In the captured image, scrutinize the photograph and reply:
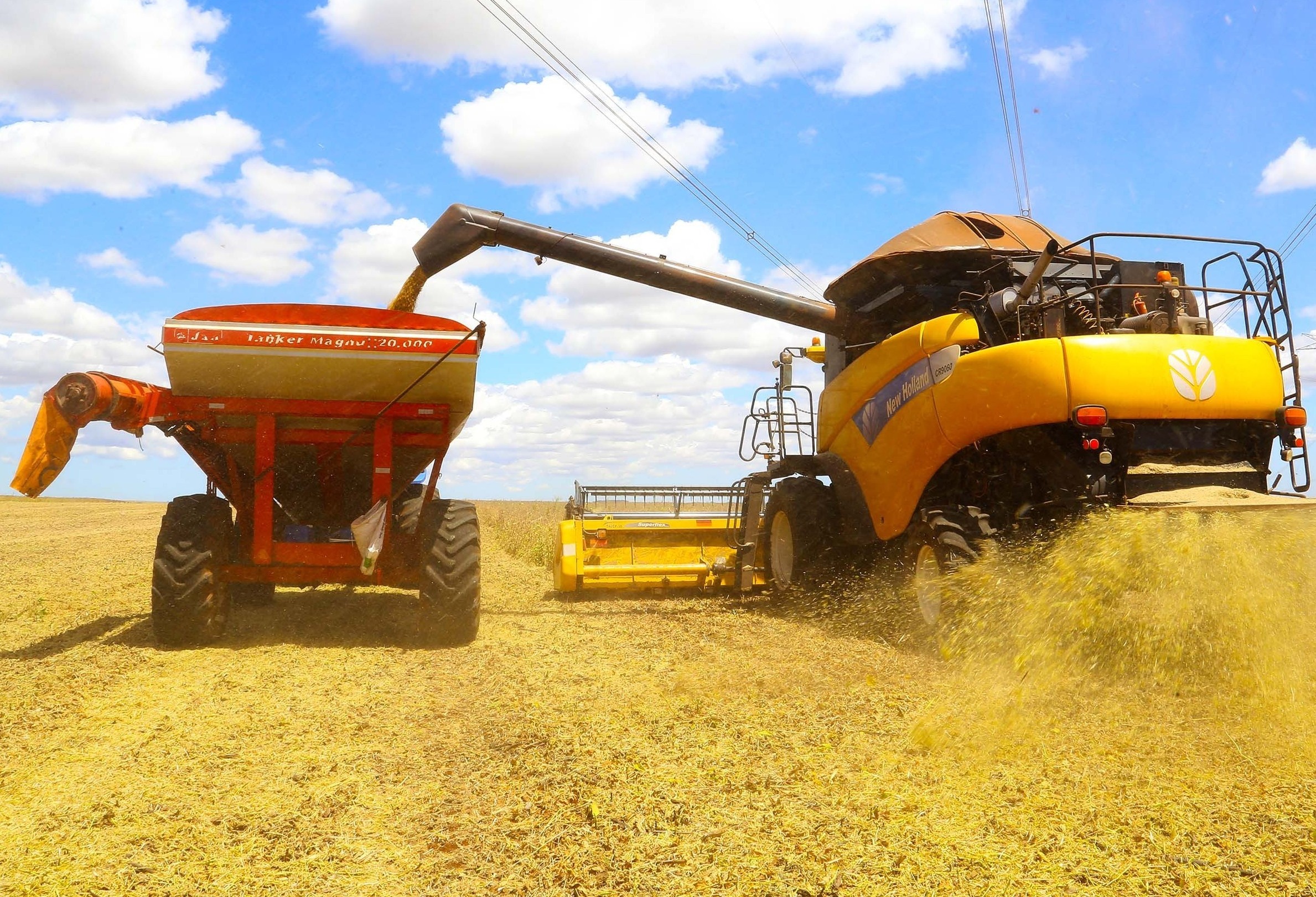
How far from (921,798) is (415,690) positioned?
9.71ft

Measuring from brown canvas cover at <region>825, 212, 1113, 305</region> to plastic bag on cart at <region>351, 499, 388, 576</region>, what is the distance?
415 cm

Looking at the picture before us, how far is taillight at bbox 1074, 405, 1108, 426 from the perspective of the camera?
5.02 m

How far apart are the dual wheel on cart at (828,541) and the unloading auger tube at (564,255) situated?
69.2 inches

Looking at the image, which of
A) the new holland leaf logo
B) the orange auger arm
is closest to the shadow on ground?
the orange auger arm

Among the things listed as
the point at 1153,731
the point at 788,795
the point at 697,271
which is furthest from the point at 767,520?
the point at 788,795

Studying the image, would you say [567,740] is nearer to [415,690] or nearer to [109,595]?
[415,690]

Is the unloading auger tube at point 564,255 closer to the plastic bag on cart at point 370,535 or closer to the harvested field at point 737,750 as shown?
the plastic bag on cart at point 370,535

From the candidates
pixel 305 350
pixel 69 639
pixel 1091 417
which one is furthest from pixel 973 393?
pixel 69 639

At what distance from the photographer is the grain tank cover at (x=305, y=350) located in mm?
6289

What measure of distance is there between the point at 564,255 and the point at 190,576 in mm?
4430

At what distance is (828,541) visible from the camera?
8273 mm

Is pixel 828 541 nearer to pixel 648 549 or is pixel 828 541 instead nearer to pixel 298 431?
pixel 648 549

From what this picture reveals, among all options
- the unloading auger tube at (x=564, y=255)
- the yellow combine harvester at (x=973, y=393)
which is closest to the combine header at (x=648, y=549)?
the yellow combine harvester at (x=973, y=393)

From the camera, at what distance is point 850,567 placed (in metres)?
8.20
